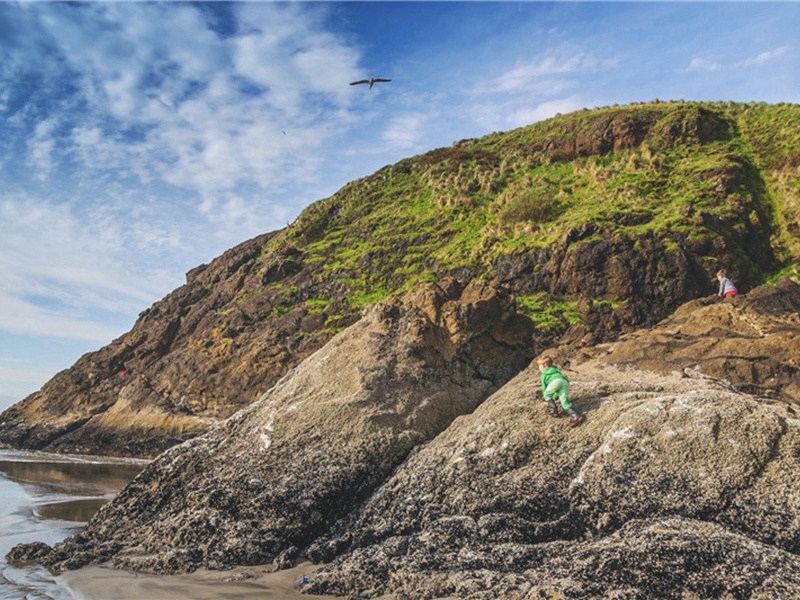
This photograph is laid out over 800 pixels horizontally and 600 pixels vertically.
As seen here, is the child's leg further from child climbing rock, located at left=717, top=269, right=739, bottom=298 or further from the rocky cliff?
child climbing rock, located at left=717, top=269, right=739, bottom=298

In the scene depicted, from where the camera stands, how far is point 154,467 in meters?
10.1

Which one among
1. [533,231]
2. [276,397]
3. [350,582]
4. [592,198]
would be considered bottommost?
[350,582]

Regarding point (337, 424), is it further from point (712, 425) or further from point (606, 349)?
point (606, 349)

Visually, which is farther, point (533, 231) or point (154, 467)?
point (533, 231)

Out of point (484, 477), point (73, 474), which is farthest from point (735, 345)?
point (73, 474)

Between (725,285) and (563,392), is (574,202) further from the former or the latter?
(563,392)

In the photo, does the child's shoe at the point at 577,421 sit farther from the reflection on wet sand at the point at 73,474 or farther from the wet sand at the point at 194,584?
the reflection on wet sand at the point at 73,474

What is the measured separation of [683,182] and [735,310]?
24948mm

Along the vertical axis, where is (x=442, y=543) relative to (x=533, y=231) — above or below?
below

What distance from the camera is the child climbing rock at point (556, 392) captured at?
25.7 feet

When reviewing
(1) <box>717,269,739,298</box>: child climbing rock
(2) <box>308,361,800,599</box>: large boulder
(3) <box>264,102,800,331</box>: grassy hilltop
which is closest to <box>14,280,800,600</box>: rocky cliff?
(2) <box>308,361,800,599</box>: large boulder

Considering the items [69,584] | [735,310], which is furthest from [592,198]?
[69,584]

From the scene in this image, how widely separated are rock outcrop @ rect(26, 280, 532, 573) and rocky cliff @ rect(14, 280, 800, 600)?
0.03 meters

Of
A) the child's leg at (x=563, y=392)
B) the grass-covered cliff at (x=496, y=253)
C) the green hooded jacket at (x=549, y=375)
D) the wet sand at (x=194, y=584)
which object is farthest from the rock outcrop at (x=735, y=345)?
the grass-covered cliff at (x=496, y=253)
